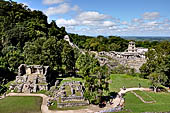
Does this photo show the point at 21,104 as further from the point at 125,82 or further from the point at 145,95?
the point at 125,82

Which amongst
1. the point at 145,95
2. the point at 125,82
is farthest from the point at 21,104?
the point at 125,82

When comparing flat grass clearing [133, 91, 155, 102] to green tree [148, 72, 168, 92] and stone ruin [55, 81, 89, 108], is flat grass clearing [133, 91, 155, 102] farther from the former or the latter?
stone ruin [55, 81, 89, 108]

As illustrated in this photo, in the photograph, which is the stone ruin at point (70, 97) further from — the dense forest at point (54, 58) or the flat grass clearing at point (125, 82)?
the flat grass clearing at point (125, 82)

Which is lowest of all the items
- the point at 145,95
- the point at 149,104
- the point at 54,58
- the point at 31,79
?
the point at 149,104

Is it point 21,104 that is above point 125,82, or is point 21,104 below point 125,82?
below

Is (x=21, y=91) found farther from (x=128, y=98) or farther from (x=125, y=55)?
(x=125, y=55)
